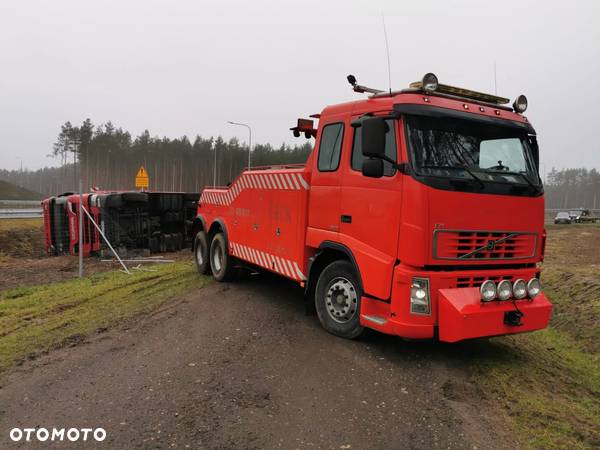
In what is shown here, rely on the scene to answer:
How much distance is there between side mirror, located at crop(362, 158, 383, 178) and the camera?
478 cm

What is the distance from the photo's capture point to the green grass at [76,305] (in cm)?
607

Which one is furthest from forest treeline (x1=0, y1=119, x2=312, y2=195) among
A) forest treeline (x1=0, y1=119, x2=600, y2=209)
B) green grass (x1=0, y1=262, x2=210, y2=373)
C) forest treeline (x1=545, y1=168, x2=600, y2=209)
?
forest treeline (x1=545, y1=168, x2=600, y2=209)

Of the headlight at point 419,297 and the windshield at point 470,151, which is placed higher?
the windshield at point 470,151

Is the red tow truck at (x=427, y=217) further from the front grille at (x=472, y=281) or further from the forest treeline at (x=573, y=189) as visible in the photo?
the forest treeline at (x=573, y=189)

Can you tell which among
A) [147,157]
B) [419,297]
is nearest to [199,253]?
[419,297]

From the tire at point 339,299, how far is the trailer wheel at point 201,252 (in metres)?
4.29

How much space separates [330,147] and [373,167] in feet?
3.82

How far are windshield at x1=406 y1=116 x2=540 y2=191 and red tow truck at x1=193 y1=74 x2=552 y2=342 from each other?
13 millimetres

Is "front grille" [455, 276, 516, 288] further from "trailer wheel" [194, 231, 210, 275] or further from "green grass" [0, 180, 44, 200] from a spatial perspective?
"green grass" [0, 180, 44, 200]

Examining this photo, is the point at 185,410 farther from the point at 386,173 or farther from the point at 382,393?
the point at 386,173

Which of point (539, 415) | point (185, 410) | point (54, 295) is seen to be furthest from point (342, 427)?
point (54, 295)

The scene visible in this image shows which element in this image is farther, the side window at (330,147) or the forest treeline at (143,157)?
the forest treeline at (143,157)

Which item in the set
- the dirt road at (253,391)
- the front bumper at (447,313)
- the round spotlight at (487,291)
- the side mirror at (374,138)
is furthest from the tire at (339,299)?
the side mirror at (374,138)

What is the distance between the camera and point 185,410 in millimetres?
3938
